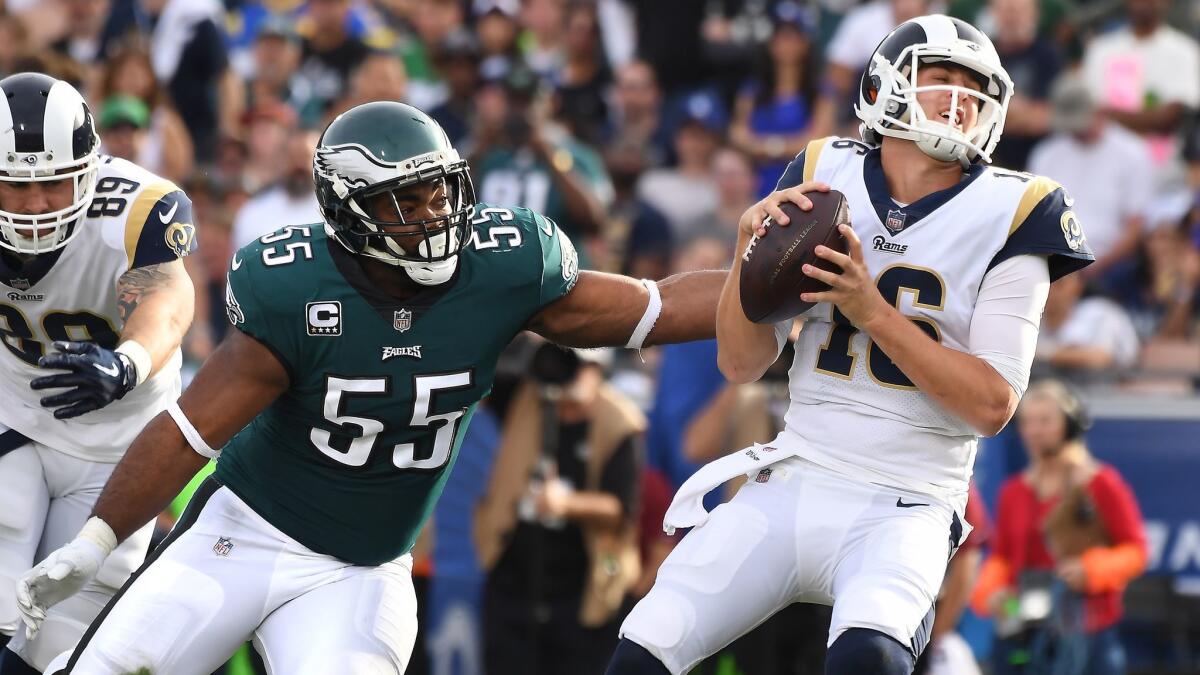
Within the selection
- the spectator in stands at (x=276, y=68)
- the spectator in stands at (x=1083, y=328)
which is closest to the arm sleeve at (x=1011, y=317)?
the spectator in stands at (x=1083, y=328)

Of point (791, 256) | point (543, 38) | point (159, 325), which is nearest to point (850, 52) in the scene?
point (543, 38)

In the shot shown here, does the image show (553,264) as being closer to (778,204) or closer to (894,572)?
(778,204)

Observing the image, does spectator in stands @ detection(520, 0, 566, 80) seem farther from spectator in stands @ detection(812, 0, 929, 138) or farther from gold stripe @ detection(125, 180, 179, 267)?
gold stripe @ detection(125, 180, 179, 267)

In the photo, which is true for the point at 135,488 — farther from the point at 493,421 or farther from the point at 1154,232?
the point at 1154,232

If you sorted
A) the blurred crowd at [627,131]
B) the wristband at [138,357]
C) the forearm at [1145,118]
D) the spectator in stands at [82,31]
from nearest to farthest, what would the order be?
the wristband at [138,357] → the blurred crowd at [627,131] → the forearm at [1145,118] → the spectator in stands at [82,31]

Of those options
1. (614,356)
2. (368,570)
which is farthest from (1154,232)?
(368,570)

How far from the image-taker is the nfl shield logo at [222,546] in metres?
4.44

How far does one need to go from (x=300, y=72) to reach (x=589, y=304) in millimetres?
6806

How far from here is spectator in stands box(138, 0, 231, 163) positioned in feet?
35.4

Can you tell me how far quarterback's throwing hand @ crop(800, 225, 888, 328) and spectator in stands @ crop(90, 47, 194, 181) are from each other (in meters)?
6.90

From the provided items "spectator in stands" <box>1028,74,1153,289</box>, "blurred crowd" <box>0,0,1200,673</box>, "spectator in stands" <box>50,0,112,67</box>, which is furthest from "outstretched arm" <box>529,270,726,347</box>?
"spectator in stands" <box>50,0,112,67</box>

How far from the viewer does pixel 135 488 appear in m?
4.41

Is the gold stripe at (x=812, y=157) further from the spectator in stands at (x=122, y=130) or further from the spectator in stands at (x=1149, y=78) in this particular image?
the spectator in stands at (x=1149, y=78)

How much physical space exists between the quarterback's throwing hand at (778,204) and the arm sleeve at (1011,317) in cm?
48
